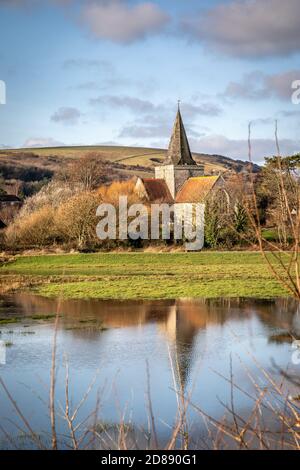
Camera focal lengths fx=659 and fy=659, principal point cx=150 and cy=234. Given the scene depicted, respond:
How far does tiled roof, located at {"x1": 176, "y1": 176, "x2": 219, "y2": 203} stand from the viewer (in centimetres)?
5800

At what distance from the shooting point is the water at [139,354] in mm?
10984

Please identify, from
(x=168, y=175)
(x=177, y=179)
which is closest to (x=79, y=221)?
(x=177, y=179)

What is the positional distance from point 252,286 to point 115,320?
33.2ft

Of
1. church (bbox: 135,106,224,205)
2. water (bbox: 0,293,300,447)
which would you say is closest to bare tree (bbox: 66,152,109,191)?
church (bbox: 135,106,224,205)

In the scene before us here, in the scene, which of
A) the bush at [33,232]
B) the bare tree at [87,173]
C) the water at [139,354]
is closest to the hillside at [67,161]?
the bare tree at [87,173]

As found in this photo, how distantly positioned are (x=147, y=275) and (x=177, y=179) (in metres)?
33.1

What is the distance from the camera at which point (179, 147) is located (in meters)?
68.4

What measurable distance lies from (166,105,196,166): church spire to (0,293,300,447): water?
144 feet

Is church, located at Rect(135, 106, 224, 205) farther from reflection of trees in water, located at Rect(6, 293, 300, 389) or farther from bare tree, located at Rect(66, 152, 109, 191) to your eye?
reflection of trees in water, located at Rect(6, 293, 300, 389)

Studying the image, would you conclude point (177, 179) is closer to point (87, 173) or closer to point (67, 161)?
point (87, 173)

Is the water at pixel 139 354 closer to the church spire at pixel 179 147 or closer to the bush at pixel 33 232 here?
the bush at pixel 33 232

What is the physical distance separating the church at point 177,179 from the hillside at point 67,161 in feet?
81.7
